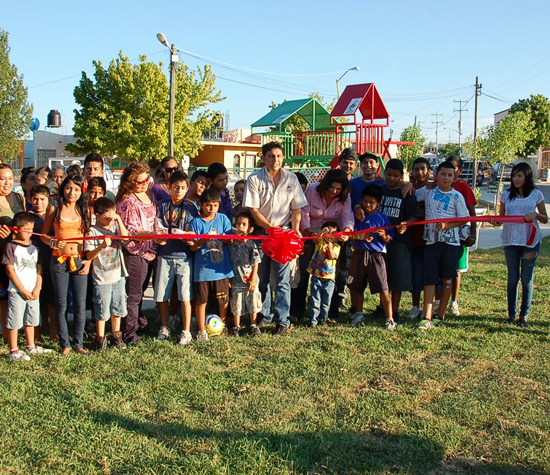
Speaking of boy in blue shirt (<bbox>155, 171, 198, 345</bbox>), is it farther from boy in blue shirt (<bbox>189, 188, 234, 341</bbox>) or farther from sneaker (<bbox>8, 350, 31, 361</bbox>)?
sneaker (<bbox>8, 350, 31, 361</bbox>)

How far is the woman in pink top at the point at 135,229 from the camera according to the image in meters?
5.52

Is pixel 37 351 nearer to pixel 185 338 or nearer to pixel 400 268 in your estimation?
pixel 185 338

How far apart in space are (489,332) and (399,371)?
1701 mm

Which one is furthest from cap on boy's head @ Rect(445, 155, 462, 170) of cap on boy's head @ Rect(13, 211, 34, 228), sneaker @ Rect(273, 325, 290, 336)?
cap on boy's head @ Rect(13, 211, 34, 228)

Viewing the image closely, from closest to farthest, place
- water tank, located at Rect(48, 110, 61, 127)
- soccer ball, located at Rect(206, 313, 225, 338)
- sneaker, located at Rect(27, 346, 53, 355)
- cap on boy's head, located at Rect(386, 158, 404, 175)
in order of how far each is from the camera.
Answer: sneaker, located at Rect(27, 346, 53, 355), soccer ball, located at Rect(206, 313, 225, 338), cap on boy's head, located at Rect(386, 158, 404, 175), water tank, located at Rect(48, 110, 61, 127)

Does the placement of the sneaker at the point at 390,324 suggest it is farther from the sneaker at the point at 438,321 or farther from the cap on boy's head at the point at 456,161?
the cap on boy's head at the point at 456,161

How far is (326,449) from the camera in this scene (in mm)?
Result: 3447

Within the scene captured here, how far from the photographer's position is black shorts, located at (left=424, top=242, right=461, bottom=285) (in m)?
6.08

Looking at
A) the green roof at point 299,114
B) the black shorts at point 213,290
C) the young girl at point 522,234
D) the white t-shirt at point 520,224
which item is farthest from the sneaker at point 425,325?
the green roof at point 299,114

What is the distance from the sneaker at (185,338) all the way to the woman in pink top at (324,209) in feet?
4.83

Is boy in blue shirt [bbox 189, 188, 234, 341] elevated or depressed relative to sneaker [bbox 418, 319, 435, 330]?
elevated

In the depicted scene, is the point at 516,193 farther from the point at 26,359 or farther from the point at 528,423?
the point at 26,359

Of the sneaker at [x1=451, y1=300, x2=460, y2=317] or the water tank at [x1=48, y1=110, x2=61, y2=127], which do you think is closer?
the sneaker at [x1=451, y1=300, x2=460, y2=317]

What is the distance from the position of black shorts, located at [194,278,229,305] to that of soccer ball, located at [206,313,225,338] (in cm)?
17
